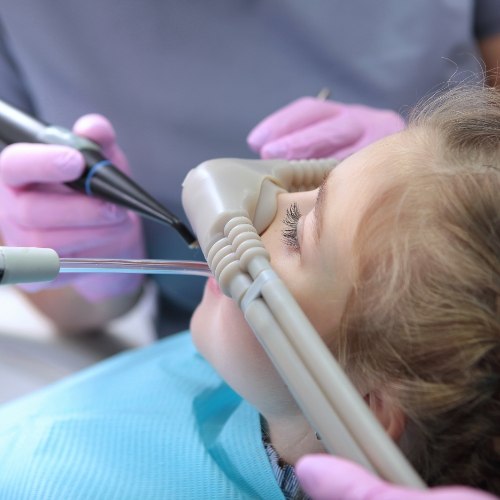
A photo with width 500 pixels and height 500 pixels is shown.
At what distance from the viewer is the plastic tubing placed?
0.58 m

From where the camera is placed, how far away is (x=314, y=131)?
0.94m

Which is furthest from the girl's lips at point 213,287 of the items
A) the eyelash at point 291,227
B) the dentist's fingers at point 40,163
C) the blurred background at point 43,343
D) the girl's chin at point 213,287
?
the blurred background at point 43,343

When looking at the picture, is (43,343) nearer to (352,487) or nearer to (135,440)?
(135,440)

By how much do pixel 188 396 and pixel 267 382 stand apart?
0.31m

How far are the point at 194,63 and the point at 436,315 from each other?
0.71 m

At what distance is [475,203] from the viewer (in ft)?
1.65

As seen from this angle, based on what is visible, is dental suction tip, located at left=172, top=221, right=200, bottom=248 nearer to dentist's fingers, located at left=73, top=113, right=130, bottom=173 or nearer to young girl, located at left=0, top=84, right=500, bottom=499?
young girl, located at left=0, top=84, right=500, bottom=499

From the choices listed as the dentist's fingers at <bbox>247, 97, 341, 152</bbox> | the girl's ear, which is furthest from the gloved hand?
the girl's ear

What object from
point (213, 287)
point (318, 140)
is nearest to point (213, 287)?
point (213, 287)

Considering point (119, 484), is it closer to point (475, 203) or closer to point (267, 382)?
point (267, 382)

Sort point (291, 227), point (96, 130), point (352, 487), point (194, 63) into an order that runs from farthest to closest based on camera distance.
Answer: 1. point (194, 63)
2. point (96, 130)
3. point (291, 227)
4. point (352, 487)

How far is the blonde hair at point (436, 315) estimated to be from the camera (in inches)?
19.1

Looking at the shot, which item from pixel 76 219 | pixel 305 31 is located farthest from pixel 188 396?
pixel 305 31

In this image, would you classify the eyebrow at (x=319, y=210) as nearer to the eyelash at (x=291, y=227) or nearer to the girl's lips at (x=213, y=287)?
the eyelash at (x=291, y=227)
